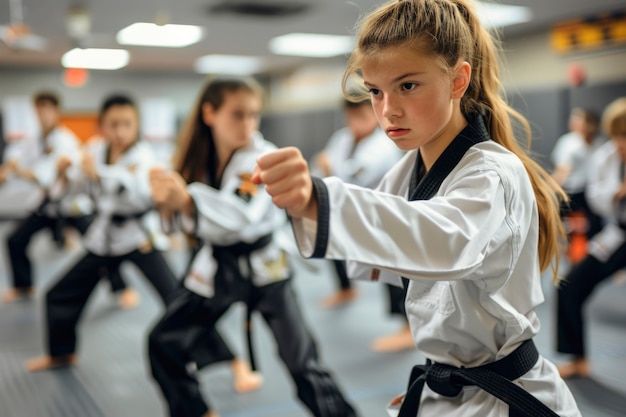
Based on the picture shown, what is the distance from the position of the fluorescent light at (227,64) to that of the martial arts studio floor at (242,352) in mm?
6870

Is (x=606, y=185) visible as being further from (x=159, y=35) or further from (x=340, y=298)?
(x=159, y=35)

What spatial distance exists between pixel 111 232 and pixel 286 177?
9.21 feet

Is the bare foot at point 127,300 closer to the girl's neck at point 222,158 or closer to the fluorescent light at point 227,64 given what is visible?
the girl's neck at point 222,158

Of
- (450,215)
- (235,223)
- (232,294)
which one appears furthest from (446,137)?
(232,294)

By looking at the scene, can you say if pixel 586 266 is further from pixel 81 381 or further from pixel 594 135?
pixel 594 135

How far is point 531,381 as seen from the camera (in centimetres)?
114

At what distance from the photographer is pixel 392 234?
2.85ft

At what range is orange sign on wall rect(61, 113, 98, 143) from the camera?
522 inches

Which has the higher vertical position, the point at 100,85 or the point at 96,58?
the point at 96,58

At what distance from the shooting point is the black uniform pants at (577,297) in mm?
3168

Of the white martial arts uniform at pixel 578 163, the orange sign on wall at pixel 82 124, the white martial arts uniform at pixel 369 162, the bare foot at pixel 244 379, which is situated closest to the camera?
the bare foot at pixel 244 379

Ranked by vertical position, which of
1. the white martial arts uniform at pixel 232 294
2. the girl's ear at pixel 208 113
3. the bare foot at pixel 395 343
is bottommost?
the bare foot at pixel 395 343

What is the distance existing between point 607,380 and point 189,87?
1219 cm

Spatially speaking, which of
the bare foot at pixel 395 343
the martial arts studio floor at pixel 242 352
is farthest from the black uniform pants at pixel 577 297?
the bare foot at pixel 395 343
